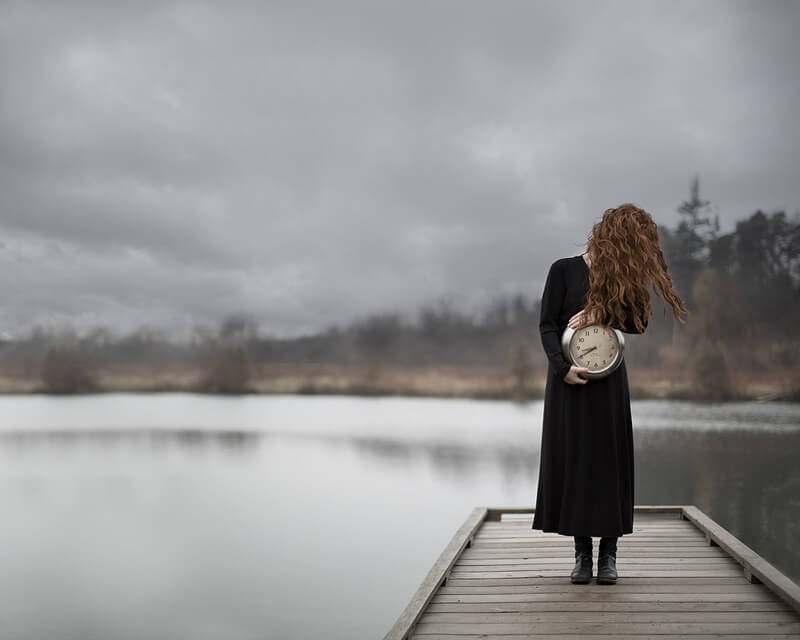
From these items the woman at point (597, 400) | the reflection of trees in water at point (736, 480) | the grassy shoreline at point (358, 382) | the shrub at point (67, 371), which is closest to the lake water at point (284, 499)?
the reflection of trees in water at point (736, 480)

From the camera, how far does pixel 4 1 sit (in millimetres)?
30047

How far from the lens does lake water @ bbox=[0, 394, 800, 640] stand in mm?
7047

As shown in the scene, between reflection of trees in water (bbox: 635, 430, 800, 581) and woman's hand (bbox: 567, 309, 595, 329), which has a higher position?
woman's hand (bbox: 567, 309, 595, 329)

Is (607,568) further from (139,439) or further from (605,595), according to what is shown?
(139,439)

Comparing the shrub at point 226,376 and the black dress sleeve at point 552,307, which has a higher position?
the black dress sleeve at point 552,307

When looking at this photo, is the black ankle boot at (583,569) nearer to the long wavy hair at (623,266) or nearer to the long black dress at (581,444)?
the long black dress at (581,444)

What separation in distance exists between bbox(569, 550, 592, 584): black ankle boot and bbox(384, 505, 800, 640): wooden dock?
2 centimetres

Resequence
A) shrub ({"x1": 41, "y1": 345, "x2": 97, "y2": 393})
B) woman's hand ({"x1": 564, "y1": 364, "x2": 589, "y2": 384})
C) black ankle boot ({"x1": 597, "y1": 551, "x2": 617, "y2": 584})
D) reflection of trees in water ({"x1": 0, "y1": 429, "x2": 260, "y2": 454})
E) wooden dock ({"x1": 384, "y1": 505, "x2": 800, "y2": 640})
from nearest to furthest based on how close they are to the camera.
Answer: wooden dock ({"x1": 384, "y1": 505, "x2": 800, "y2": 640}), woman's hand ({"x1": 564, "y1": 364, "x2": 589, "y2": 384}), black ankle boot ({"x1": 597, "y1": 551, "x2": 617, "y2": 584}), reflection of trees in water ({"x1": 0, "y1": 429, "x2": 260, "y2": 454}), shrub ({"x1": 41, "y1": 345, "x2": 97, "y2": 393})

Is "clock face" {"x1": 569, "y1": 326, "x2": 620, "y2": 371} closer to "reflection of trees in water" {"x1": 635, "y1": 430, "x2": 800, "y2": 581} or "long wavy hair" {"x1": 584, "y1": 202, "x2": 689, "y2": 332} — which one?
"long wavy hair" {"x1": 584, "y1": 202, "x2": 689, "y2": 332}

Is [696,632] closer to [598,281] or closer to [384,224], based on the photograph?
[598,281]

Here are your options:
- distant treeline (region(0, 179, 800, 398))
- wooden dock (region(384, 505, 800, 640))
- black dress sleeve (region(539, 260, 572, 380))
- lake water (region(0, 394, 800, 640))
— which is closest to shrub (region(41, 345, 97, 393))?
distant treeline (region(0, 179, 800, 398))

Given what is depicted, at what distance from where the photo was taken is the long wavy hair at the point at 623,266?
2986 mm

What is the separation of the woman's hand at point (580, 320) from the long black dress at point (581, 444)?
0.05m

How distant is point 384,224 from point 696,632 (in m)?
32.3
